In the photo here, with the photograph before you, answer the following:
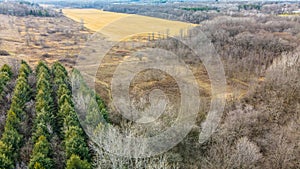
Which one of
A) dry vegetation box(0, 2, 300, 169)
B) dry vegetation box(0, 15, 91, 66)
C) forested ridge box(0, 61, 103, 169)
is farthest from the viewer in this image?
dry vegetation box(0, 15, 91, 66)

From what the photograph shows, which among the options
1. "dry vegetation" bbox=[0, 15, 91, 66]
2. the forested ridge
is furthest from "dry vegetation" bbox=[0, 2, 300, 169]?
the forested ridge

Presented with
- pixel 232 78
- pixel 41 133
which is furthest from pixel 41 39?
pixel 41 133

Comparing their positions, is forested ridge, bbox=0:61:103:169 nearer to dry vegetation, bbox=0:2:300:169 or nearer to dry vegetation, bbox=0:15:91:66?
dry vegetation, bbox=0:2:300:169

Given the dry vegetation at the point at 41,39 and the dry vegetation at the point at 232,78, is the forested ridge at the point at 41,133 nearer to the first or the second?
the dry vegetation at the point at 232,78

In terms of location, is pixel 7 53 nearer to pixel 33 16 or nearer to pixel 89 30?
pixel 89 30

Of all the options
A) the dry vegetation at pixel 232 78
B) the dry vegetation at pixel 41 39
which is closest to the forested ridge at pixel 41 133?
the dry vegetation at pixel 232 78

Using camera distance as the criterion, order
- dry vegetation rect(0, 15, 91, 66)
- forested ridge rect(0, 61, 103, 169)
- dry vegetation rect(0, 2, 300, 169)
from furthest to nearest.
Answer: dry vegetation rect(0, 15, 91, 66) < dry vegetation rect(0, 2, 300, 169) < forested ridge rect(0, 61, 103, 169)

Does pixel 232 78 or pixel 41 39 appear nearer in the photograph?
pixel 232 78

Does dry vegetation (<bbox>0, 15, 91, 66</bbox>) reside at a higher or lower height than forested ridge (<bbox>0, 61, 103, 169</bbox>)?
higher

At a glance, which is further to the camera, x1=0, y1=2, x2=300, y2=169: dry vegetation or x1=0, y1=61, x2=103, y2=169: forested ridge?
x1=0, y1=2, x2=300, y2=169: dry vegetation

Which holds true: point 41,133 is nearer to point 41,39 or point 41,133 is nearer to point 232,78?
point 232,78
